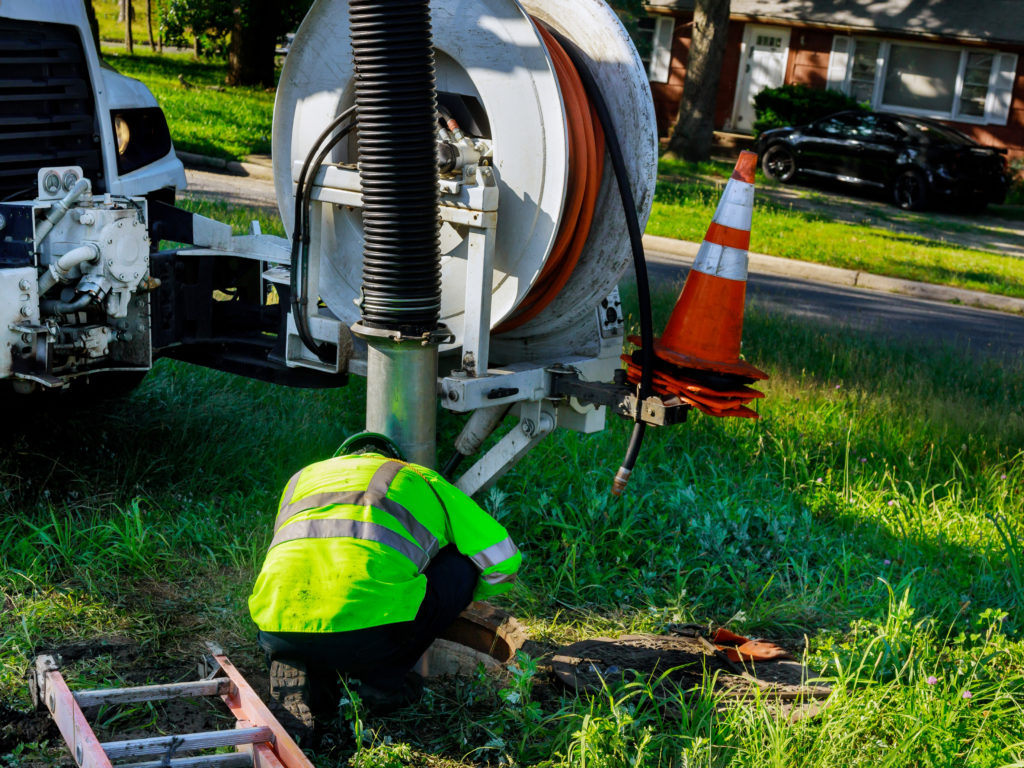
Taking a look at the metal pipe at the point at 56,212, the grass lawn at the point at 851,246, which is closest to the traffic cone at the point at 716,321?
the metal pipe at the point at 56,212

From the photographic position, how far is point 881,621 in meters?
4.12

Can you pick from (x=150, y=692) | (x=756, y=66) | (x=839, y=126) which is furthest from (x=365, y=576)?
(x=756, y=66)

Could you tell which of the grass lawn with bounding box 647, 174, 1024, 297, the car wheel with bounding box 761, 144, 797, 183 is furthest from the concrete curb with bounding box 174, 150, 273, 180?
the car wheel with bounding box 761, 144, 797, 183

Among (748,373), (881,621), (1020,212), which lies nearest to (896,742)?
(881,621)

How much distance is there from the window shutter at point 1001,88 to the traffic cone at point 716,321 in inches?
902

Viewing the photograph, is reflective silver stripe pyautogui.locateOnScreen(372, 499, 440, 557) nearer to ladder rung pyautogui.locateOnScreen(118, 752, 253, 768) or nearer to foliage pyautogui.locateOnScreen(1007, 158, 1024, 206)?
ladder rung pyautogui.locateOnScreen(118, 752, 253, 768)

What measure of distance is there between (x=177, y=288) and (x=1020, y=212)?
18880 mm

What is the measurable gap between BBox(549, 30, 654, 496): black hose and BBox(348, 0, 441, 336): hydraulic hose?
657mm

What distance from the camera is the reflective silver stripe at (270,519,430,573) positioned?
2.89m

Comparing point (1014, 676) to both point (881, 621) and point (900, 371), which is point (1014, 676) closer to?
point (881, 621)

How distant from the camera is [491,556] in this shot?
3.16m

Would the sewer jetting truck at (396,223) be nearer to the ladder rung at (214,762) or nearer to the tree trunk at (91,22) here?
the tree trunk at (91,22)

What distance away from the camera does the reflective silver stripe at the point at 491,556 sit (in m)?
3.15

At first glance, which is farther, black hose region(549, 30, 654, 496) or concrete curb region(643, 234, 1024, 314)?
concrete curb region(643, 234, 1024, 314)
